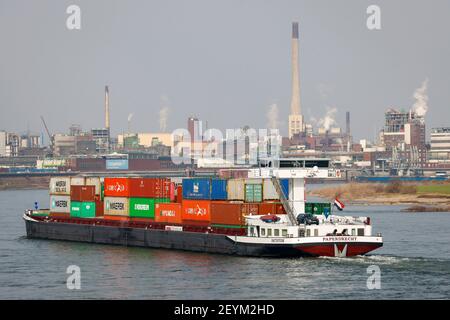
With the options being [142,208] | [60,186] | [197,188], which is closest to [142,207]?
[142,208]

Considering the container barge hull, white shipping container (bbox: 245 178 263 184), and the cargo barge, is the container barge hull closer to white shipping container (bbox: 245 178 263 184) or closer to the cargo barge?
the cargo barge

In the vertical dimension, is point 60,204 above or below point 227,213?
below

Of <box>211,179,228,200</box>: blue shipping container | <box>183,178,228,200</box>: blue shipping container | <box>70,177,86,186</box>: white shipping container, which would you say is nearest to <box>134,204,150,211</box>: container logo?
<box>183,178,228,200</box>: blue shipping container

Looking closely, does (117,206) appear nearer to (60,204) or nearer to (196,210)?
(60,204)

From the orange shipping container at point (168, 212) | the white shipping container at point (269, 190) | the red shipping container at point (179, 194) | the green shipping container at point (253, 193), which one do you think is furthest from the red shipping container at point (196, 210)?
the white shipping container at point (269, 190)

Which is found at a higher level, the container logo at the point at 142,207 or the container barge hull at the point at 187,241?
the container logo at the point at 142,207

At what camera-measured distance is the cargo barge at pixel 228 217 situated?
71.5 m

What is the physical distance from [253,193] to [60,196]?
2796 centimetres

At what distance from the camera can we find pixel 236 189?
76625 millimetres

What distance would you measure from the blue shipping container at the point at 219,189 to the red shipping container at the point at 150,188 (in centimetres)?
642

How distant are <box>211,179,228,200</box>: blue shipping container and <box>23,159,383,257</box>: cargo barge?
73mm

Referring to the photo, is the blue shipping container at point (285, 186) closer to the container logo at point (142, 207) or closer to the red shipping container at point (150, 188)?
the red shipping container at point (150, 188)
